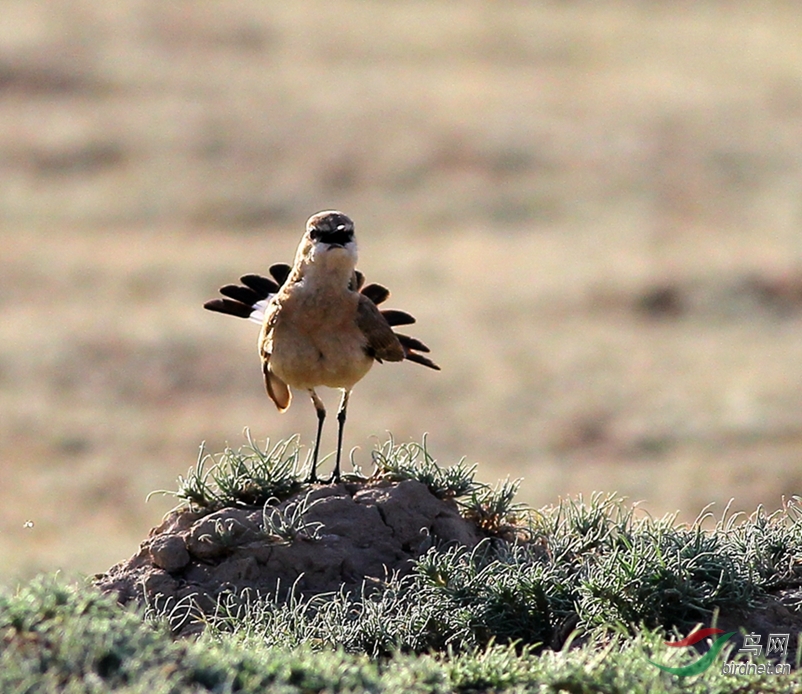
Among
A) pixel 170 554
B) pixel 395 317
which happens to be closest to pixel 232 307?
pixel 395 317

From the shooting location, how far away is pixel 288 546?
6.70 metres

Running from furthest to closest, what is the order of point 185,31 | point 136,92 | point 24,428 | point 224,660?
point 185,31
point 136,92
point 24,428
point 224,660

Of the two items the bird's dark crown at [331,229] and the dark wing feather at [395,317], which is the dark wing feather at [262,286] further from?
the bird's dark crown at [331,229]

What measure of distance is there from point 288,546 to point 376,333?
54.7 inches

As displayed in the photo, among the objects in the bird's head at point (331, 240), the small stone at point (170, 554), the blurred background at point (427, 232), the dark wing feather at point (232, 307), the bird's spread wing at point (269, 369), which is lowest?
the small stone at point (170, 554)

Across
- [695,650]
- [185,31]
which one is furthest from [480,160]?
[695,650]

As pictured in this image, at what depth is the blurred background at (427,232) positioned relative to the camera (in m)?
17.7

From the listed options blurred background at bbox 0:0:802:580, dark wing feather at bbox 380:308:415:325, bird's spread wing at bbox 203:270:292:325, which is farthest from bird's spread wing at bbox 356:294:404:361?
blurred background at bbox 0:0:802:580

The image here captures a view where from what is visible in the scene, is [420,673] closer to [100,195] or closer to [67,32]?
[100,195]

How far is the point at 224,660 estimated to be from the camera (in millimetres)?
4633

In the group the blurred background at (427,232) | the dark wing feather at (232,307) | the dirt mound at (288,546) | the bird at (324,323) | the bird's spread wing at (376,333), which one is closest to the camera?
the dirt mound at (288,546)

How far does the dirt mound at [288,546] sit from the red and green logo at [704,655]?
1.55 metres

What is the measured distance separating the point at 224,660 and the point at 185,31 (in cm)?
3649

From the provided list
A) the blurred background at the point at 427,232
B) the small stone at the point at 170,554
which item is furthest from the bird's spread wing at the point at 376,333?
the blurred background at the point at 427,232
